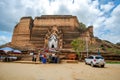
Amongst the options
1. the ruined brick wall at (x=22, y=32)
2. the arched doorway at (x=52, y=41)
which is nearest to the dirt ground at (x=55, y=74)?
the arched doorway at (x=52, y=41)

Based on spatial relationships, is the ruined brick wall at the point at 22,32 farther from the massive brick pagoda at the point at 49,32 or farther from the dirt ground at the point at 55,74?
the dirt ground at the point at 55,74

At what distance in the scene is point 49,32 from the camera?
49.1 m

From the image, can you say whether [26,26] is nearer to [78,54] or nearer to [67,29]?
[67,29]

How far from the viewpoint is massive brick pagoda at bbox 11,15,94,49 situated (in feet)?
157

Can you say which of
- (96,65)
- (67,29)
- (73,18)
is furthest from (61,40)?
(96,65)

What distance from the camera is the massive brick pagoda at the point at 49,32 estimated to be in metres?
47.8

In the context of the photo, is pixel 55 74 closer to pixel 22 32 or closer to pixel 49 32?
pixel 49 32

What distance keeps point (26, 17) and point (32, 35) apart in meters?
Answer: 6.66

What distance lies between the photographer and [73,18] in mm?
49938

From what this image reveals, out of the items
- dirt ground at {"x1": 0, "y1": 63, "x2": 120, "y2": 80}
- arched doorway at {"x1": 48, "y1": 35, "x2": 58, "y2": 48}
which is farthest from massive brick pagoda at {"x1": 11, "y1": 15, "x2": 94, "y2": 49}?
dirt ground at {"x1": 0, "y1": 63, "x2": 120, "y2": 80}

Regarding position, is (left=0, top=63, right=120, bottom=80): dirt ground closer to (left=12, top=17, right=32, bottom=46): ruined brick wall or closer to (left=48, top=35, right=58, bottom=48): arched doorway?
(left=48, top=35, right=58, bottom=48): arched doorway

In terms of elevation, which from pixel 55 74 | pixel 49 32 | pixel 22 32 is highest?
pixel 22 32

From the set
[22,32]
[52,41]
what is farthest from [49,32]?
[22,32]

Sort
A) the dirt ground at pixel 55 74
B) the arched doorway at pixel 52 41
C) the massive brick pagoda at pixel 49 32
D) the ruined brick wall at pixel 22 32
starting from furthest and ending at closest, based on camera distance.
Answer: the ruined brick wall at pixel 22 32 < the arched doorway at pixel 52 41 < the massive brick pagoda at pixel 49 32 < the dirt ground at pixel 55 74
